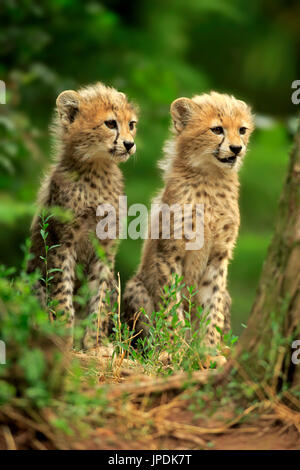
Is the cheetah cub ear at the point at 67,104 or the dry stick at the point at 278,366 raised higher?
the cheetah cub ear at the point at 67,104

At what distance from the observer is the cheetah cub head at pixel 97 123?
505 cm

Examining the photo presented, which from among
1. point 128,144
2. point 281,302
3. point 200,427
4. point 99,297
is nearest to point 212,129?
point 128,144

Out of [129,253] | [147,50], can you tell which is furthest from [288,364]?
[147,50]

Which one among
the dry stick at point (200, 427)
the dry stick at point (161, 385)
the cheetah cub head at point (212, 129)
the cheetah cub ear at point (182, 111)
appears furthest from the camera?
the cheetah cub ear at point (182, 111)

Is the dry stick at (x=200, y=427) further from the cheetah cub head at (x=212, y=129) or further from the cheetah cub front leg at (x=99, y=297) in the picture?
the cheetah cub head at (x=212, y=129)

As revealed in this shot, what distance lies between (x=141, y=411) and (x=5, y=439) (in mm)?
583

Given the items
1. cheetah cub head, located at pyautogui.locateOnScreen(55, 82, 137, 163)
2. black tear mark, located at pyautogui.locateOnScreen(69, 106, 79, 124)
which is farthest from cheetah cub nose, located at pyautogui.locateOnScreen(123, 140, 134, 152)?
black tear mark, located at pyautogui.locateOnScreen(69, 106, 79, 124)

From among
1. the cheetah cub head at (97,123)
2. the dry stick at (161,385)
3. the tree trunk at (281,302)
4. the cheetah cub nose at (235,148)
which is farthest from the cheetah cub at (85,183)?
the tree trunk at (281,302)

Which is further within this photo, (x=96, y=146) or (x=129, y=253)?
(x=129, y=253)

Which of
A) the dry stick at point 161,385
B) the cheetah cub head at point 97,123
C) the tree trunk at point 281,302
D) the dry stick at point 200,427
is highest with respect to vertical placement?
the cheetah cub head at point 97,123

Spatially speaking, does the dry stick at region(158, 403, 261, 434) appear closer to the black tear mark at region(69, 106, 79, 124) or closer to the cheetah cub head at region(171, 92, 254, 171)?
the cheetah cub head at region(171, 92, 254, 171)

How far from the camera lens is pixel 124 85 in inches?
317
